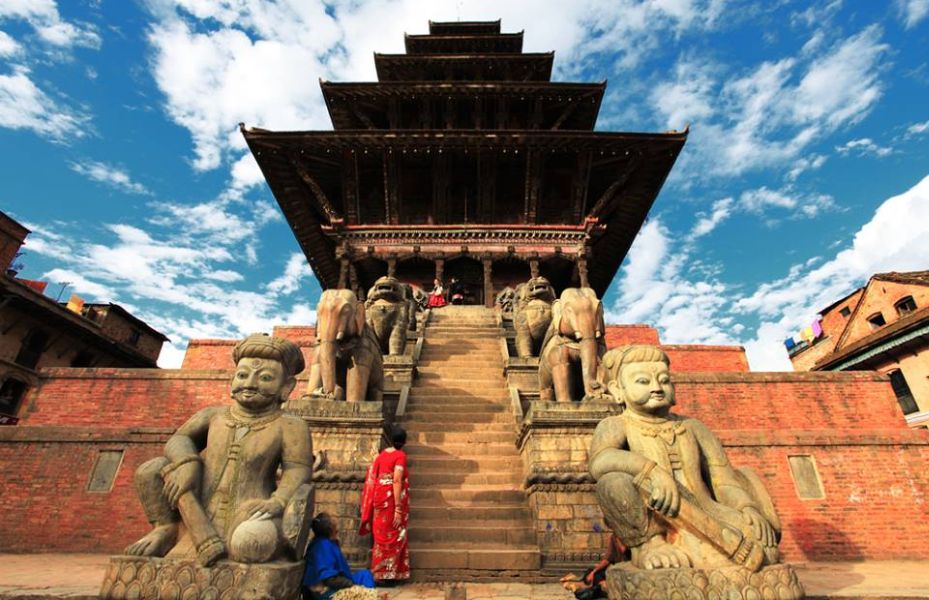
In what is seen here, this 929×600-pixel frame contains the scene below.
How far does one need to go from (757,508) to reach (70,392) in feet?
35.4

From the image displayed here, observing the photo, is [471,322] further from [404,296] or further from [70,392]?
[70,392]

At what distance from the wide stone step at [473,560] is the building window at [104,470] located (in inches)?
227

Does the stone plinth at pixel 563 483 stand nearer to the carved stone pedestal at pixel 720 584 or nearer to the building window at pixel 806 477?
the carved stone pedestal at pixel 720 584

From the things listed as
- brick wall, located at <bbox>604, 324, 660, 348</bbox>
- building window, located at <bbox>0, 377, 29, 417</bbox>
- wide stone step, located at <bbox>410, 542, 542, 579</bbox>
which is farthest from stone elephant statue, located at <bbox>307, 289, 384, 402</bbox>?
building window, located at <bbox>0, 377, 29, 417</bbox>

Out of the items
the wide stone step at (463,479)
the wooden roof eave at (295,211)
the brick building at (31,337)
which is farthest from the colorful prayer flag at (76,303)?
the wide stone step at (463,479)

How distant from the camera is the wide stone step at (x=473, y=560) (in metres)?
4.38

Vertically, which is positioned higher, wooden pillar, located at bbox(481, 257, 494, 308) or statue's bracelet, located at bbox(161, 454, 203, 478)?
wooden pillar, located at bbox(481, 257, 494, 308)

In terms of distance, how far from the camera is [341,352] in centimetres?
573

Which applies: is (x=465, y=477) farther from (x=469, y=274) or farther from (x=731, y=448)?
(x=469, y=274)

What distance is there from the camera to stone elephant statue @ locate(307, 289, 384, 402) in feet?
18.3

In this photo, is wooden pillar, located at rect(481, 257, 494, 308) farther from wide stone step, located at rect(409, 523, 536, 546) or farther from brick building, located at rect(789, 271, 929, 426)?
brick building, located at rect(789, 271, 929, 426)

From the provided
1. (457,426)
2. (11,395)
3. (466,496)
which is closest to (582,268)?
(457,426)

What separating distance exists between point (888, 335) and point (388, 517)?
2231 centimetres

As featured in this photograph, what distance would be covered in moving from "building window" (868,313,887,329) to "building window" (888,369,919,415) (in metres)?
4.57
